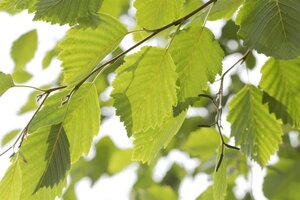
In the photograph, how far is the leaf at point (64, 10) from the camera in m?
0.88

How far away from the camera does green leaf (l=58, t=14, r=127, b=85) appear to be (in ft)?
3.08

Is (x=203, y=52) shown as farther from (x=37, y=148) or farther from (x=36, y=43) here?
(x=36, y=43)

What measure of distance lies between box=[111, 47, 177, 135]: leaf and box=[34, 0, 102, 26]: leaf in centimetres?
9

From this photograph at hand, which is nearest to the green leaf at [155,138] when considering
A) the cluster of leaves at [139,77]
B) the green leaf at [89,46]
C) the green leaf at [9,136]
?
the cluster of leaves at [139,77]

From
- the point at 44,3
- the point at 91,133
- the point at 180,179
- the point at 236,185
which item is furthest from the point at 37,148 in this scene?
the point at 180,179

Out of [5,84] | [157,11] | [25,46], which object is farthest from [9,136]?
[157,11]

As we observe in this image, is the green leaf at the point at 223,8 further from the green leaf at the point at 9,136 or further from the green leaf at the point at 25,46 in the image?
the green leaf at the point at 9,136

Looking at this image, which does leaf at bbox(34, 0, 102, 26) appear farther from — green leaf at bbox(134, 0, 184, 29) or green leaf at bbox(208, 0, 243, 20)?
green leaf at bbox(208, 0, 243, 20)

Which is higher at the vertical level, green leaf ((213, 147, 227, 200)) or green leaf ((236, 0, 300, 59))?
green leaf ((236, 0, 300, 59))

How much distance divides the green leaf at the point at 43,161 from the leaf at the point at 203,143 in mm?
997

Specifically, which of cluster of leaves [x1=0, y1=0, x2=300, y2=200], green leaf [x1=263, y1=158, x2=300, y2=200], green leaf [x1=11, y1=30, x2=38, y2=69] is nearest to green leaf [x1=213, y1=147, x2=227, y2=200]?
cluster of leaves [x1=0, y1=0, x2=300, y2=200]

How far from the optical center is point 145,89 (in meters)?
0.93

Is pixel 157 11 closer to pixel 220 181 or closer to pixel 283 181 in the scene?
pixel 220 181

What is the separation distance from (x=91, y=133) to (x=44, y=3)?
213 millimetres
